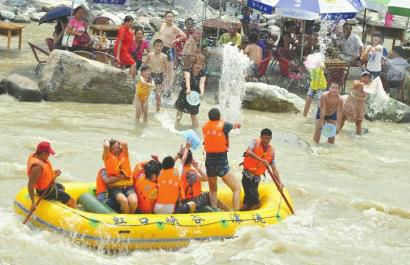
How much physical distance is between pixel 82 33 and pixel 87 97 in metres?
1.57

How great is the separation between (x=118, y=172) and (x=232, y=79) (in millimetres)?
7824

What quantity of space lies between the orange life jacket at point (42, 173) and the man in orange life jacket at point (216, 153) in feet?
5.97

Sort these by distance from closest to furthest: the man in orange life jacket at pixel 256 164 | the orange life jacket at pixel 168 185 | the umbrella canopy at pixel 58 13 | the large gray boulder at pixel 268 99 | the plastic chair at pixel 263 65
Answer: the orange life jacket at pixel 168 185 → the man in orange life jacket at pixel 256 164 → the large gray boulder at pixel 268 99 → the umbrella canopy at pixel 58 13 → the plastic chair at pixel 263 65

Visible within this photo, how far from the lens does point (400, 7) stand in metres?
16.8

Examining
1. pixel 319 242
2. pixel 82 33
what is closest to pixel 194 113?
pixel 82 33

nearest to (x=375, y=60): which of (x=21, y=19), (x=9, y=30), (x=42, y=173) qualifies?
(x=9, y=30)

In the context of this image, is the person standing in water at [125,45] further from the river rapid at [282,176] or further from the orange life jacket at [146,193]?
the orange life jacket at [146,193]

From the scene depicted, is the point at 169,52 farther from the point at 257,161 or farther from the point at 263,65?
the point at 257,161

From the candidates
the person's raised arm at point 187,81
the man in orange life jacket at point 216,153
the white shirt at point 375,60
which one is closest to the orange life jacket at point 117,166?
the man in orange life jacket at point 216,153

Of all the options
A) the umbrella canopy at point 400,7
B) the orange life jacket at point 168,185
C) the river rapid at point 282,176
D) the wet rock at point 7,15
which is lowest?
the river rapid at point 282,176

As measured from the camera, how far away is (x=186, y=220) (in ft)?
25.3

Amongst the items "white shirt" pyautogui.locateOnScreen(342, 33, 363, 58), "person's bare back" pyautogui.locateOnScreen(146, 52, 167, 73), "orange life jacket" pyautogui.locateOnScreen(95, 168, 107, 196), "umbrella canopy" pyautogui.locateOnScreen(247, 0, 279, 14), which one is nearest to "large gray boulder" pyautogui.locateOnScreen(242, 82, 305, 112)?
"umbrella canopy" pyautogui.locateOnScreen(247, 0, 279, 14)

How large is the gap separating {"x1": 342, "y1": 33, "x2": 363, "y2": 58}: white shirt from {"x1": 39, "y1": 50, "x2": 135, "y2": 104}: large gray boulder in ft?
18.1

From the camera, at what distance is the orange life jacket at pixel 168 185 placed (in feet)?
25.2
